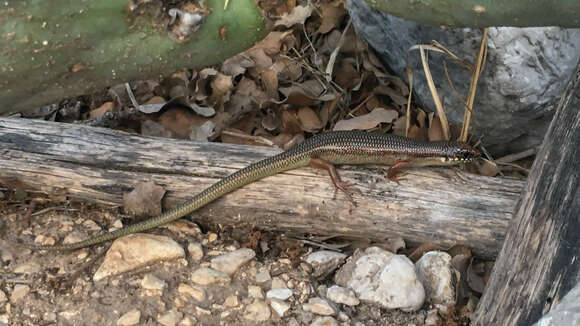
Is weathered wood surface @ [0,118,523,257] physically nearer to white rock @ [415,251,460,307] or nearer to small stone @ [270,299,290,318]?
white rock @ [415,251,460,307]

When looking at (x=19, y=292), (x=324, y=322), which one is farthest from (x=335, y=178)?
(x=19, y=292)

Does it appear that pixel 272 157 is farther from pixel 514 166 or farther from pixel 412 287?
pixel 514 166

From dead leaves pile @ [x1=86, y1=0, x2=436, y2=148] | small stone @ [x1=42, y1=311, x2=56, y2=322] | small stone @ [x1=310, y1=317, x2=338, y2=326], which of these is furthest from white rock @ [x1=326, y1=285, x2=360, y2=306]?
dead leaves pile @ [x1=86, y1=0, x2=436, y2=148]

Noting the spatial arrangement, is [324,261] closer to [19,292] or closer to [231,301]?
[231,301]

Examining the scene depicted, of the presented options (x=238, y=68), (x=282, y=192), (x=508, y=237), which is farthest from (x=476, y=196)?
(x=238, y=68)

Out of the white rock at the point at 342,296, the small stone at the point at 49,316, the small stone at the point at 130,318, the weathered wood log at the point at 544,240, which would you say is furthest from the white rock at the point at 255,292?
the weathered wood log at the point at 544,240
